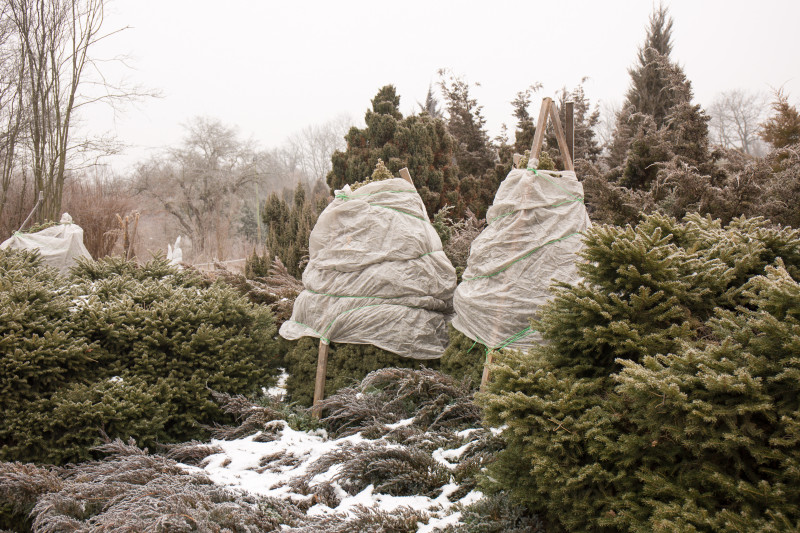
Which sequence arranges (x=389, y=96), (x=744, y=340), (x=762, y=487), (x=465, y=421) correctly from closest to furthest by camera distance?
(x=762, y=487) < (x=744, y=340) < (x=465, y=421) < (x=389, y=96)

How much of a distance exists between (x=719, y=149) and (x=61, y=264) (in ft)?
30.8

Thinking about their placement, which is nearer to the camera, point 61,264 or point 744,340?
point 744,340

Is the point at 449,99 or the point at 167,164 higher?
the point at 167,164

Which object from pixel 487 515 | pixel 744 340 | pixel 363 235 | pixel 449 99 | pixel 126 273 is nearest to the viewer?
pixel 744 340

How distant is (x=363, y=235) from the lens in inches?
172

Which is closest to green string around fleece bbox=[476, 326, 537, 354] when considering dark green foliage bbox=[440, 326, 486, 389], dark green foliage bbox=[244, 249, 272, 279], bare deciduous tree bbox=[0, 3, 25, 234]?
dark green foliage bbox=[440, 326, 486, 389]

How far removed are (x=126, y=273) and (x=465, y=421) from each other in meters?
3.86

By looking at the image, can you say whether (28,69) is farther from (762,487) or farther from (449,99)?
(762,487)

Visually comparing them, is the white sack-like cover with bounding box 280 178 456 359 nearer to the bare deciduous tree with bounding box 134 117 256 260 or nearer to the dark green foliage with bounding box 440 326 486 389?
the dark green foliage with bounding box 440 326 486 389

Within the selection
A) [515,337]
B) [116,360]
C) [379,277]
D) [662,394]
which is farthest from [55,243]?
[662,394]

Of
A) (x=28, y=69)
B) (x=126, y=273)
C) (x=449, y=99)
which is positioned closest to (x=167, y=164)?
(x=28, y=69)

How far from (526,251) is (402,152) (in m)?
5.23

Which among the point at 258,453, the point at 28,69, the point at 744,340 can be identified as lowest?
the point at 258,453

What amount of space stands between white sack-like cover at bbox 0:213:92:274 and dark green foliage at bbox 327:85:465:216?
13.7ft
